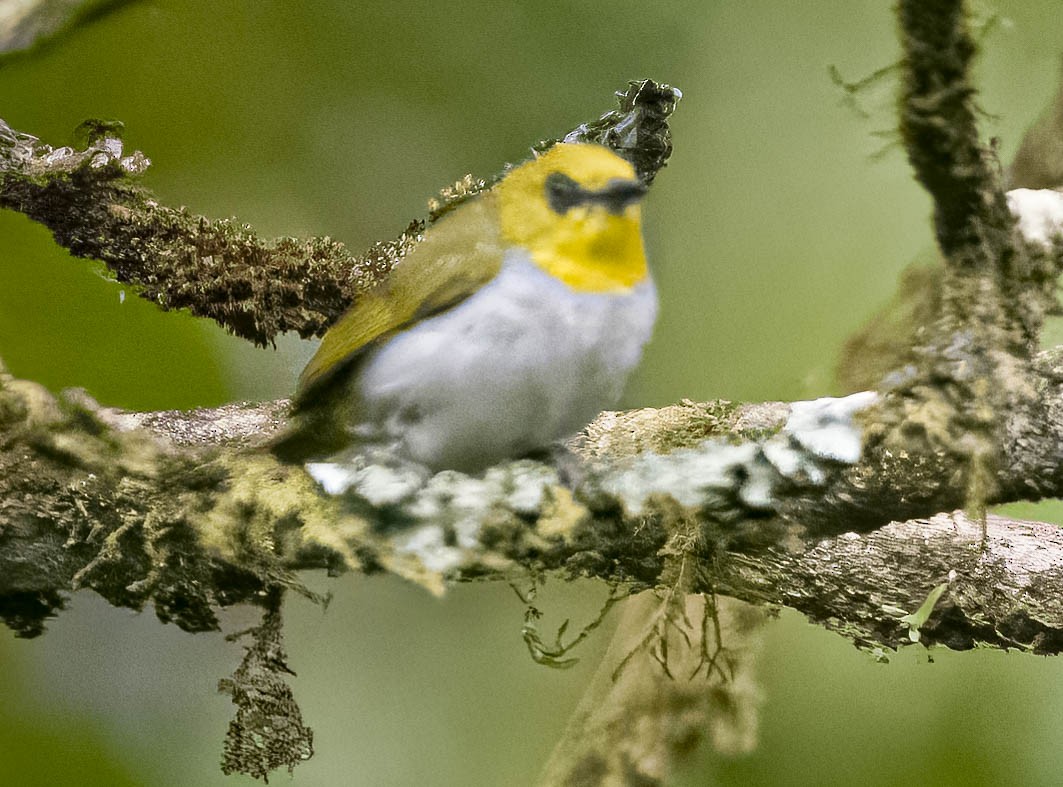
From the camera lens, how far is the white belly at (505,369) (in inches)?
24.2

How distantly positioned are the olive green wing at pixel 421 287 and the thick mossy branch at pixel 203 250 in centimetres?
3

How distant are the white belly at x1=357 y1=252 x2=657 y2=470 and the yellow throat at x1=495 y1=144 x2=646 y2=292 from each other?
0.01 m

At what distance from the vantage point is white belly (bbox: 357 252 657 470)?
0.62m

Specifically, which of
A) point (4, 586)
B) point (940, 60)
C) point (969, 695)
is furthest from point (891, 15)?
point (4, 586)

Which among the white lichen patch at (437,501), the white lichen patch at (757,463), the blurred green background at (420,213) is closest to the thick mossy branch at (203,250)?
the blurred green background at (420,213)

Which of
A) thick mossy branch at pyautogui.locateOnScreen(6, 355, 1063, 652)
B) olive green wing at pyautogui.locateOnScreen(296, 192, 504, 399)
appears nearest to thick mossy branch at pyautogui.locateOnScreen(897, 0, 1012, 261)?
thick mossy branch at pyautogui.locateOnScreen(6, 355, 1063, 652)

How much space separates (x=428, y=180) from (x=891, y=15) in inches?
15.7

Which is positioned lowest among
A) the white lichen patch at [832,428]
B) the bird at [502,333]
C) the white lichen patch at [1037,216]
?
the white lichen patch at [832,428]

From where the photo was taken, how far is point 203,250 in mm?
696

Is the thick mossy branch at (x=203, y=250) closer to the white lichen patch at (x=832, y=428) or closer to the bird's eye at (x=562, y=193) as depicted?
the bird's eye at (x=562, y=193)

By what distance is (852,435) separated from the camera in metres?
0.59

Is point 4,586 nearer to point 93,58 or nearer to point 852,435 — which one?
point 93,58

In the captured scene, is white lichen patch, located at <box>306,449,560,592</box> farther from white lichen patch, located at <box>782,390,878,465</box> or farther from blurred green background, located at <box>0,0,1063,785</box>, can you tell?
white lichen patch, located at <box>782,390,878,465</box>

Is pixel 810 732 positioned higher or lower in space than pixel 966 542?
lower
